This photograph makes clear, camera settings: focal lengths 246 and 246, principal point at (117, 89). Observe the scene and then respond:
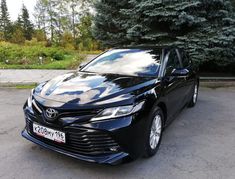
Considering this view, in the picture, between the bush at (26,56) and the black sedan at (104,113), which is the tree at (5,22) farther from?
the black sedan at (104,113)

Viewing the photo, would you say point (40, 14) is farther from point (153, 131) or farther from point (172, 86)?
point (153, 131)

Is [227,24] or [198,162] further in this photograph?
[227,24]

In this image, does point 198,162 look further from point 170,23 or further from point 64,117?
point 170,23

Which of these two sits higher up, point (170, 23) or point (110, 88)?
point (170, 23)

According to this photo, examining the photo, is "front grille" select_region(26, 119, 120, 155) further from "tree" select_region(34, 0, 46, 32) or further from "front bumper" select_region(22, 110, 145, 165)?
"tree" select_region(34, 0, 46, 32)

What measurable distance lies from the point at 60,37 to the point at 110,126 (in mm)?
33348

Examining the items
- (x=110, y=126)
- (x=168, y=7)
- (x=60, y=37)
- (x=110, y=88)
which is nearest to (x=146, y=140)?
(x=110, y=126)

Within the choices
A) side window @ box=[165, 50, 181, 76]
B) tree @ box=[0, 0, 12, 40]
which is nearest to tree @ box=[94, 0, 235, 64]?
side window @ box=[165, 50, 181, 76]

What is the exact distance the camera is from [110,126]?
258cm

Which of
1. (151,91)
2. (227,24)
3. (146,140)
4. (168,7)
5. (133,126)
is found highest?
(168,7)

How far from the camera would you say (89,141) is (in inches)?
103

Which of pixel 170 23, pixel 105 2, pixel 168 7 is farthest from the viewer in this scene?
pixel 105 2

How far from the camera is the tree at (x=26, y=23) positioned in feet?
138

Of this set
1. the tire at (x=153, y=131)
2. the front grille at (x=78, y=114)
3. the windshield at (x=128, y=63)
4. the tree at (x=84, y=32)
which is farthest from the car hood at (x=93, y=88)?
the tree at (x=84, y=32)
